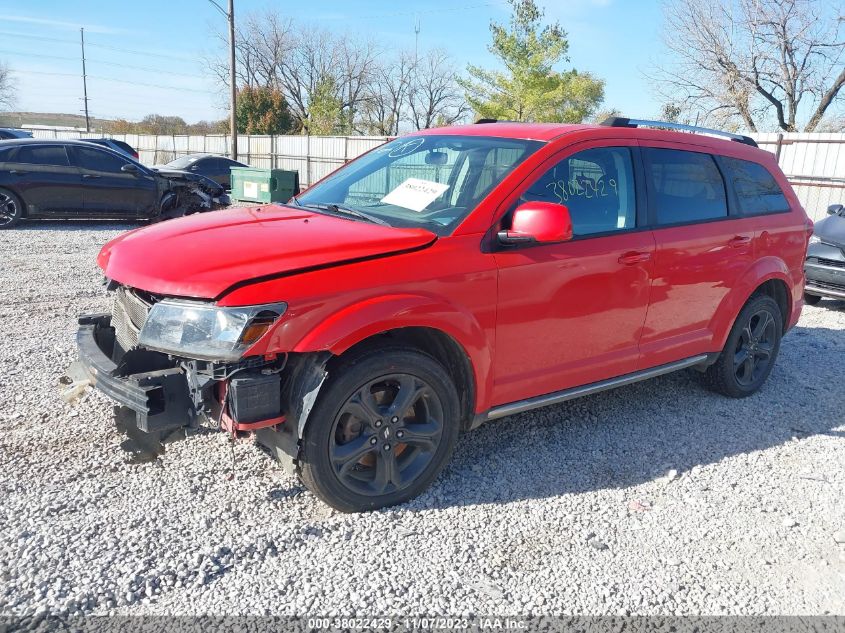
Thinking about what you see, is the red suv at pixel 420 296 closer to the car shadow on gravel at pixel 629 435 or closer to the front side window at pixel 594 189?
the front side window at pixel 594 189

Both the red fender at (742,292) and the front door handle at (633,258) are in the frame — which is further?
the red fender at (742,292)

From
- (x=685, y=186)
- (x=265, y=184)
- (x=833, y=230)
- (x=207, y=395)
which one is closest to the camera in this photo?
(x=207, y=395)

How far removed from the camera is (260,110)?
1738 inches

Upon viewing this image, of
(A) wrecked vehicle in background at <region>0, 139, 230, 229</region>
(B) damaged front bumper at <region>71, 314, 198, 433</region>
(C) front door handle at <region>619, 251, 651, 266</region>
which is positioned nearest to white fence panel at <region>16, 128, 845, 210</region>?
(A) wrecked vehicle in background at <region>0, 139, 230, 229</region>

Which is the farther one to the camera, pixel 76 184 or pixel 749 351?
pixel 76 184

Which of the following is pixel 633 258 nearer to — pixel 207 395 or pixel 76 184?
pixel 207 395

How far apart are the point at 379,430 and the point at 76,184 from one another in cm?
1080

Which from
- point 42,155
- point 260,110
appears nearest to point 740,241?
point 42,155

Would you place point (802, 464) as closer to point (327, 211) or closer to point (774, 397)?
point (774, 397)

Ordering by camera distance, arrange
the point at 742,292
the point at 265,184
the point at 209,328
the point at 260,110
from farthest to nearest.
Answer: the point at 260,110 → the point at 265,184 → the point at 742,292 → the point at 209,328

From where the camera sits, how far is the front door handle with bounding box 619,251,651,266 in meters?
3.94

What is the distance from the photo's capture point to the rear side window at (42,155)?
11328 mm

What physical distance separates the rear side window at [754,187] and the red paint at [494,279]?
0.15 metres

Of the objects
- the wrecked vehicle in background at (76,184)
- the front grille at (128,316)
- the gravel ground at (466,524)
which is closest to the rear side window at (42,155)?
the wrecked vehicle in background at (76,184)
